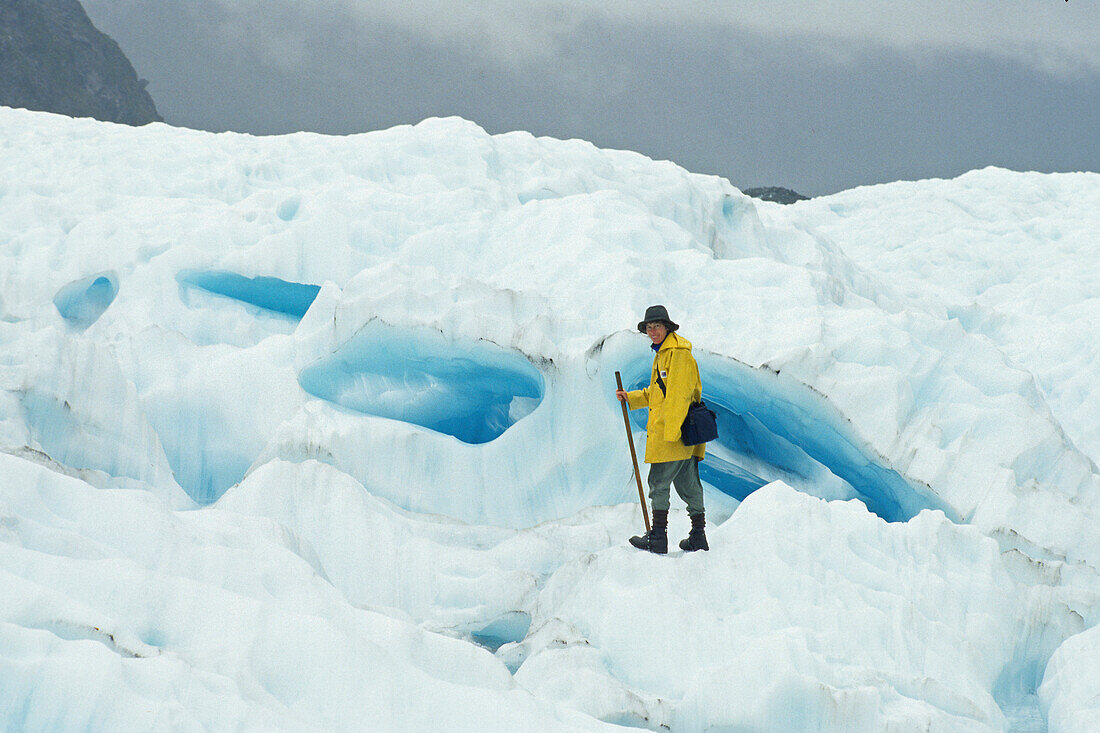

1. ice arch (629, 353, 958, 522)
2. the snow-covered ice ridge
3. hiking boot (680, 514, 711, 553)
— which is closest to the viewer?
the snow-covered ice ridge

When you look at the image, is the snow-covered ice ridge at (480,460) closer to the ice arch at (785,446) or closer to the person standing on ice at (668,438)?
the ice arch at (785,446)

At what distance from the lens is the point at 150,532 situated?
11.0ft

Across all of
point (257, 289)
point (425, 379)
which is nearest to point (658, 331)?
point (425, 379)

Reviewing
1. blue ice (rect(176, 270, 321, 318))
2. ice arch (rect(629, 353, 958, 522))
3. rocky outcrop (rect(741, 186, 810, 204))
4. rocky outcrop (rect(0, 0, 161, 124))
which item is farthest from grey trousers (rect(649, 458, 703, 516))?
rocky outcrop (rect(0, 0, 161, 124))

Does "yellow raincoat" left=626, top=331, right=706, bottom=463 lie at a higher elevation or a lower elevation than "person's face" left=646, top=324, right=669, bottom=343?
lower

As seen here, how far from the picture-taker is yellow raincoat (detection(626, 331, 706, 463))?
447cm

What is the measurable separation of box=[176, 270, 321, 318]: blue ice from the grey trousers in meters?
5.28

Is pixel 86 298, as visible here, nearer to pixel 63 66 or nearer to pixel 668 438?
pixel 668 438

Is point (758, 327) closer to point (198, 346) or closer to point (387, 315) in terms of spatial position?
point (387, 315)

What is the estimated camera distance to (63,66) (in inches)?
2753

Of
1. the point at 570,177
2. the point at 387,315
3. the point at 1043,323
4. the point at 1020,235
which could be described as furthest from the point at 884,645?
the point at 1020,235

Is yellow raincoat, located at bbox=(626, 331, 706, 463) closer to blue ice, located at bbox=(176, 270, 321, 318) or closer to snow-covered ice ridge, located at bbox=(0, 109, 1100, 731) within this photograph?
snow-covered ice ridge, located at bbox=(0, 109, 1100, 731)

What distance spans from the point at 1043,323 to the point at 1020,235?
17.4ft

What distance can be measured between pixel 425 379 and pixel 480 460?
3.84 feet
